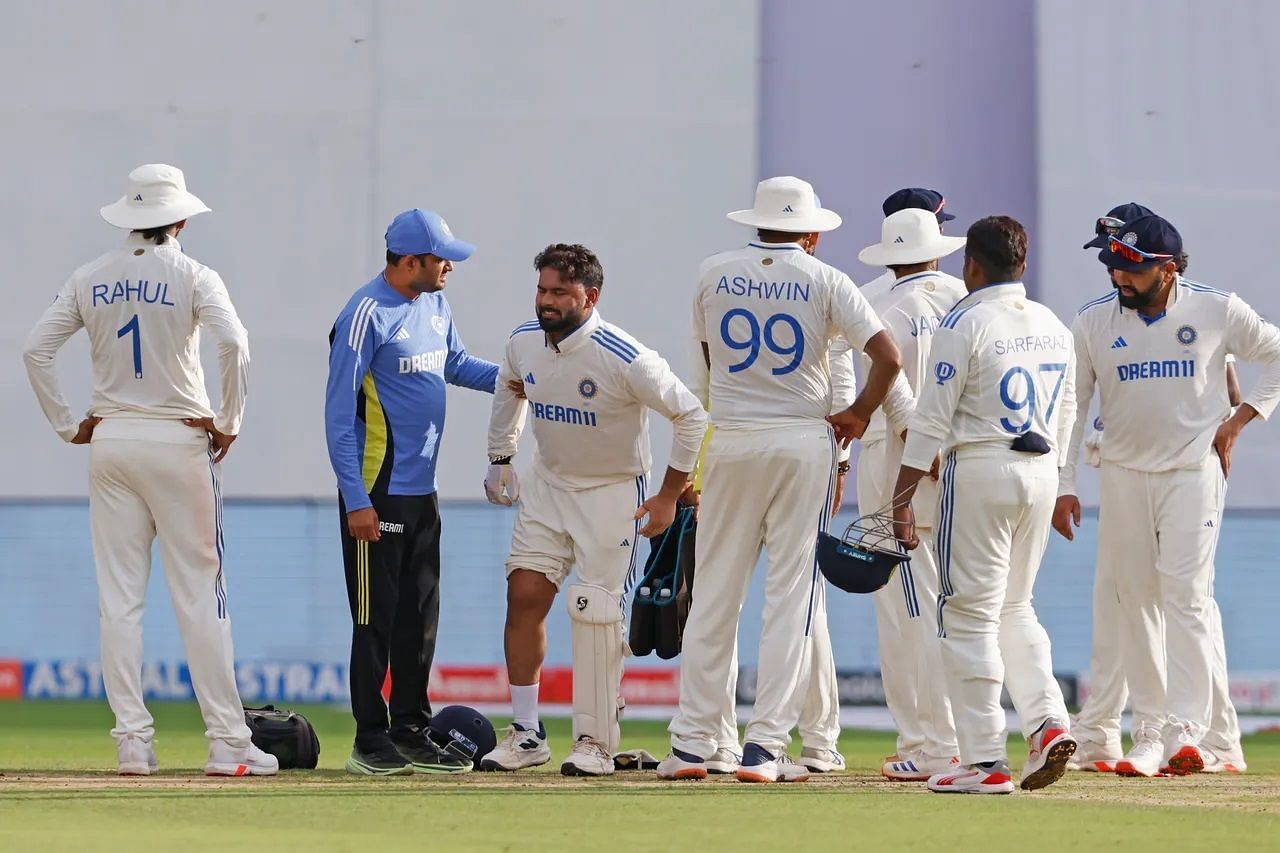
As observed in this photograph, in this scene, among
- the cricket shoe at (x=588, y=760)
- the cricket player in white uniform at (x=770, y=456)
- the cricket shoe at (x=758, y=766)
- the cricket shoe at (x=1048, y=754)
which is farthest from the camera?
the cricket shoe at (x=588, y=760)

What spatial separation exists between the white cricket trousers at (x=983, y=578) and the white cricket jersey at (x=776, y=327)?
0.66 m

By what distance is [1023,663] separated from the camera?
7195 millimetres

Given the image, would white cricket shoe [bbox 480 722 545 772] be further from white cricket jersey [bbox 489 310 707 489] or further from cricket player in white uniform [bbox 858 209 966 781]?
cricket player in white uniform [bbox 858 209 966 781]

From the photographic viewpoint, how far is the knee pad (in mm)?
7926

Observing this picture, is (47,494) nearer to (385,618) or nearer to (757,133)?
(757,133)

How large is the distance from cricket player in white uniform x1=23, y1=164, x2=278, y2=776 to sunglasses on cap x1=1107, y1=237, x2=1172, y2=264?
134 inches

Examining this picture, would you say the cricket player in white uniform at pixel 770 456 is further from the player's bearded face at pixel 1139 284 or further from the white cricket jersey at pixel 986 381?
the player's bearded face at pixel 1139 284

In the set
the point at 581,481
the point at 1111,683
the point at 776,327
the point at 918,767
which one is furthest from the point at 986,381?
the point at 1111,683

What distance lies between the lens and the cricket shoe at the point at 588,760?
7766 mm

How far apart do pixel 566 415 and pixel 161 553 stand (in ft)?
5.26

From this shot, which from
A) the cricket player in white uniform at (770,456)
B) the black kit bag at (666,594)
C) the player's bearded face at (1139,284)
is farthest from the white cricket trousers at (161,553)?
the player's bearded face at (1139,284)

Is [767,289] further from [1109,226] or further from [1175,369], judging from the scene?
[1175,369]

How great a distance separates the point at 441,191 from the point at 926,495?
24.7 ft

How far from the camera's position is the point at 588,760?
779cm
